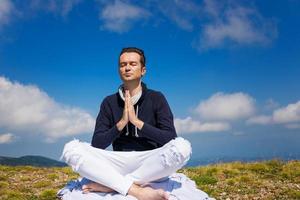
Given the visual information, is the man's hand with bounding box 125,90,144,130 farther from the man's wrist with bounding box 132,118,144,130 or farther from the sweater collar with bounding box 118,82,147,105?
the sweater collar with bounding box 118,82,147,105

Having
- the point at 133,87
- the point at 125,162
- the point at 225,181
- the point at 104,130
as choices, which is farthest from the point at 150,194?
the point at 225,181

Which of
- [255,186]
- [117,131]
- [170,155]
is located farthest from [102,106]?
[255,186]

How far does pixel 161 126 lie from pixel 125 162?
108 centimetres

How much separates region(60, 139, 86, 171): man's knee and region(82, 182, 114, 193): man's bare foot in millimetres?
490

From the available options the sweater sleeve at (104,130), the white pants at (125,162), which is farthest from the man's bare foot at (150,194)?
the sweater sleeve at (104,130)

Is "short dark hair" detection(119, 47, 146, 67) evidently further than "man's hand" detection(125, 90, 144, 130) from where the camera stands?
Yes

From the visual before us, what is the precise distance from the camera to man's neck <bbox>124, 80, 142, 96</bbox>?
9.16 m

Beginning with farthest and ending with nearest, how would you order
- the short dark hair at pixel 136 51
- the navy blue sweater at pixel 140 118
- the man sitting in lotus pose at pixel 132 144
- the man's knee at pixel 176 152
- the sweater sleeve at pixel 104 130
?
1. the short dark hair at pixel 136 51
2. the navy blue sweater at pixel 140 118
3. the sweater sleeve at pixel 104 130
4. the man sitting in lotus pose at pixel 132 144
5. the man's knee at pixel 176 152

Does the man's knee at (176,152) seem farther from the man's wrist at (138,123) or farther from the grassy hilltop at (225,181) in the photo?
the grassy hilltop at (225,181)

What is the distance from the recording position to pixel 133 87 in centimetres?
923

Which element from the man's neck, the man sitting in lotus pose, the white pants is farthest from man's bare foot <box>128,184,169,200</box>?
the man's neck

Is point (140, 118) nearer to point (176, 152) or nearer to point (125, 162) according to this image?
point (125, 162)

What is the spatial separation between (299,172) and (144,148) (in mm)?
8770

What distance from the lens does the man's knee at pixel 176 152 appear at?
807cm
